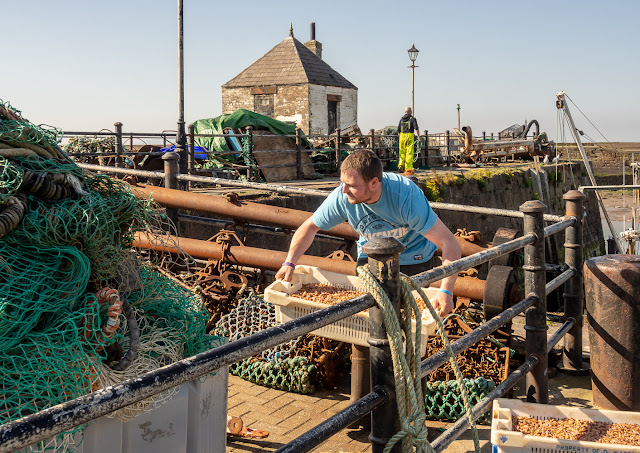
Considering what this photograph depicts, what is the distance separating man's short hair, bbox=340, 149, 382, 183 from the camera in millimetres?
3438

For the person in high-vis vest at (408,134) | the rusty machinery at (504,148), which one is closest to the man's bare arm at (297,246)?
the person in high-vis vest at (408,134)

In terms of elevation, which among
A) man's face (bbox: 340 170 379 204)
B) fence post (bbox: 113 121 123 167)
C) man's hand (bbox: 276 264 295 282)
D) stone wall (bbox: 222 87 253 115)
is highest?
stone wall (bbox: 222 87 253 115)

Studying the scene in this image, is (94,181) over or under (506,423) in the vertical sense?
over

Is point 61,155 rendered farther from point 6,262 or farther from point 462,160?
point 462,160

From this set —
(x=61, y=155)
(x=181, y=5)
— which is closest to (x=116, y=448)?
(x=61, y=155)

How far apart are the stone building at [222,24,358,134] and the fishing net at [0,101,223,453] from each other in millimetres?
33055

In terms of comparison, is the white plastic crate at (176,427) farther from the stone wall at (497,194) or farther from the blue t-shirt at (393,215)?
the stone wall at (497,194)

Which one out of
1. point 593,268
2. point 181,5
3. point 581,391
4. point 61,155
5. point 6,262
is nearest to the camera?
point 6,262

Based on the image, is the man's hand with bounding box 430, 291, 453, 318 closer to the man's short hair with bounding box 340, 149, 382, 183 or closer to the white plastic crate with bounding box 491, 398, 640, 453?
the white plastic crate with bounding box 491, 398, 640, 453

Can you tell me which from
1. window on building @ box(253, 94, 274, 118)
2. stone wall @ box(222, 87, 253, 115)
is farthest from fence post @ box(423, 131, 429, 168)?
stone wall @ box(222, 87, 253, 115)

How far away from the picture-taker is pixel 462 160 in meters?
27.6

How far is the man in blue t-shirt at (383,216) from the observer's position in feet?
11.3

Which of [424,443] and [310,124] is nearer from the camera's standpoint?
[424,443]

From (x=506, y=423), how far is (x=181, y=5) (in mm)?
14970
